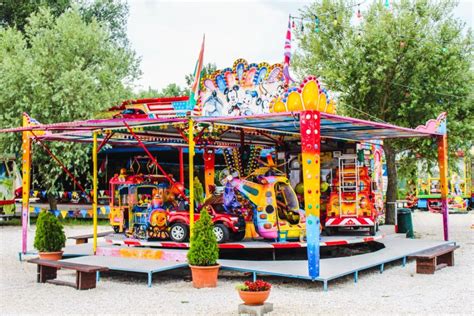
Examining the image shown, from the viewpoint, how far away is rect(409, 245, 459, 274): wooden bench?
12.0 metres

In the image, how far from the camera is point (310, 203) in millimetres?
10391

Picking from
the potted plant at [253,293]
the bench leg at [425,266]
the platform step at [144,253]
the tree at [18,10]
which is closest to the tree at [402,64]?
the bench leg at [425,266]

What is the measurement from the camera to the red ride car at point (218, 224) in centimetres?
1298

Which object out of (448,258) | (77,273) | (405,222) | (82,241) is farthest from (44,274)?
(405,222)

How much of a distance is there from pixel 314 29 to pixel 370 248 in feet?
25.4

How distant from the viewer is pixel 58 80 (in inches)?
851

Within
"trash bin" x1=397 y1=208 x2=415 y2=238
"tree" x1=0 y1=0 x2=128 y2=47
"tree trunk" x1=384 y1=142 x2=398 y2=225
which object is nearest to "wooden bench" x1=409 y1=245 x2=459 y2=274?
"trash bin" x1=397 y1=208 x2=415 y2=238

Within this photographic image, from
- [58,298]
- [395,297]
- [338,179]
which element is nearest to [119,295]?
[58,298]

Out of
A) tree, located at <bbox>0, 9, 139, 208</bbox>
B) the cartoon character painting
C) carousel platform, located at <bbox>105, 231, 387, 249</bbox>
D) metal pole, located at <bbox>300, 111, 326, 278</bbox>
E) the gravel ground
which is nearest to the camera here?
the gravel ground

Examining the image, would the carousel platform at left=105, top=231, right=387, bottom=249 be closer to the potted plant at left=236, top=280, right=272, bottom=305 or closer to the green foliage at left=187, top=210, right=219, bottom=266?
the green foliage at left=187, top=210, right=219, bottom=266

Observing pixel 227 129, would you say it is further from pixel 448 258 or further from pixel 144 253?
pixel 448 258

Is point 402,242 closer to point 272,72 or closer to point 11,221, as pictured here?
point 272,72

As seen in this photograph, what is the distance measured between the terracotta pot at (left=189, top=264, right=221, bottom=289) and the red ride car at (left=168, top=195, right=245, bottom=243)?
2280 mm

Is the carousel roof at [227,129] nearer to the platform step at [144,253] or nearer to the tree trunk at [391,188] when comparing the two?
the platform step at [144,253]
